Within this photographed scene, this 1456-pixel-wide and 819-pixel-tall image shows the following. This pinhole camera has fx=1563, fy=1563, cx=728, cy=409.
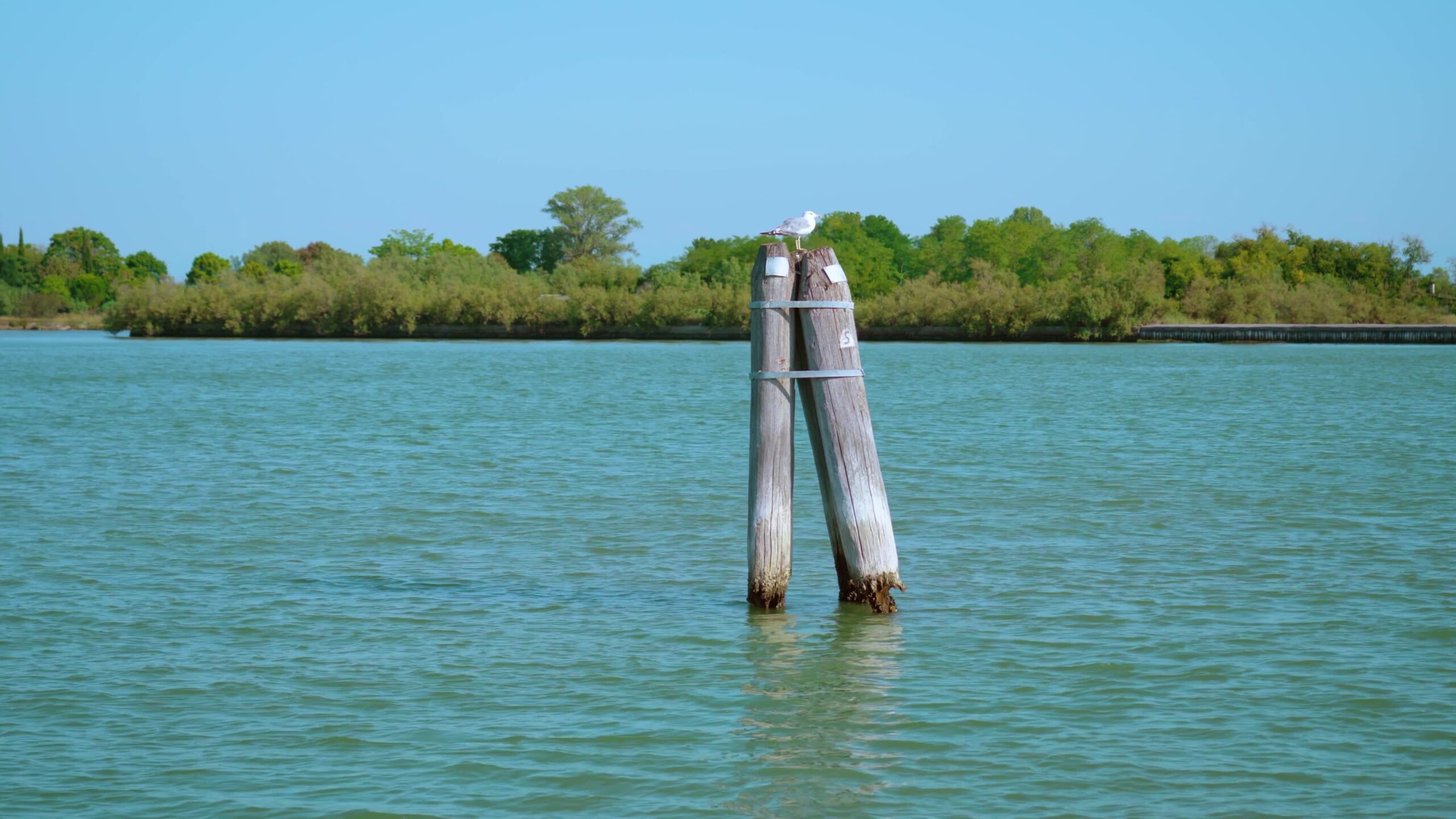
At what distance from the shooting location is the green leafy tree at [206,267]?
195 m

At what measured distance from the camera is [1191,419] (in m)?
30.4

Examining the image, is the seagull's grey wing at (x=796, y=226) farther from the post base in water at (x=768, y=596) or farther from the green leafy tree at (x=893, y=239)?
the green leafy tree at (x=893, y=239)

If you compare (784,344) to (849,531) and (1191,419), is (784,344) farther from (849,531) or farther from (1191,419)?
(1191,419)

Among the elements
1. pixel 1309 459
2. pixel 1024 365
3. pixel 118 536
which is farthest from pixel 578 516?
pixel 1024 365

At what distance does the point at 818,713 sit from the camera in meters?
8.16

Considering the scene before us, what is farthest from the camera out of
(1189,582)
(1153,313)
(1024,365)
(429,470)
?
(1153,313)

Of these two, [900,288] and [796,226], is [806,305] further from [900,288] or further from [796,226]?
[900,288]

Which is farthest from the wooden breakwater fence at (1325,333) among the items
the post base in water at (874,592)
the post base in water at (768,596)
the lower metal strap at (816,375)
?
the lower metal strap at (816,375)

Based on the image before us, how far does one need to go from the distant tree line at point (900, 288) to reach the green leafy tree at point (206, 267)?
24.6m

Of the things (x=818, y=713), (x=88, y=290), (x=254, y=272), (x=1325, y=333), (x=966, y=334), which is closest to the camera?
(x=818, y=713)

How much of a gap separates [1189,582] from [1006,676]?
3528mm

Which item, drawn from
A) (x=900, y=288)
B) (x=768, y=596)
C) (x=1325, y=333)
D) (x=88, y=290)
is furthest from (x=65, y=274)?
(x=768, y=596)

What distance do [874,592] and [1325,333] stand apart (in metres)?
83.2

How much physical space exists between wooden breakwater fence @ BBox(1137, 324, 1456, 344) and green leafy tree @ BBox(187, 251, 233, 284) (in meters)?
138
